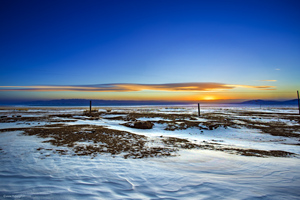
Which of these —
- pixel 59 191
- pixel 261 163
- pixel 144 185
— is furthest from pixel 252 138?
pixel 59 191

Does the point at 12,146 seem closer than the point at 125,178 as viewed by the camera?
No

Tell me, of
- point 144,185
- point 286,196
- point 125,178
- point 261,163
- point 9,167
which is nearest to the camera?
point 286,196

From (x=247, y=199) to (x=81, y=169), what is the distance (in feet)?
12.8

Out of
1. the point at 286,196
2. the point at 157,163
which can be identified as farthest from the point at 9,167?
the point at 286,196

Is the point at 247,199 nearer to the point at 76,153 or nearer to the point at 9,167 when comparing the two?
the point at 76,153

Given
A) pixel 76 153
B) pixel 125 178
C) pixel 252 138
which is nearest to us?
pixel 125 178

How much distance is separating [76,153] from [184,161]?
3875 millimetres

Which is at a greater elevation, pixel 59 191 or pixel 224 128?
pixel 59 191

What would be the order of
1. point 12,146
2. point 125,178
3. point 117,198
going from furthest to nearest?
point 12,146
point 125,178
point 117,198

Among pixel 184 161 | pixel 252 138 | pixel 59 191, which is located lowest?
pixel 252 138

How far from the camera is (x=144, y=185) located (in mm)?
3307

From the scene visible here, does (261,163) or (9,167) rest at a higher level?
(9,167)

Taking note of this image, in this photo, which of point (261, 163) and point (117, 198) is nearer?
point (117, 198)

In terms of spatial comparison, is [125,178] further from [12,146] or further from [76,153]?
[12,146]
